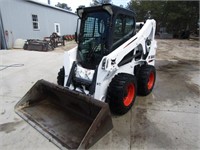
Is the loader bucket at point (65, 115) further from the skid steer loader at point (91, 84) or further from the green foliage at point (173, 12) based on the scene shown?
the green foliage at point (173, 12)

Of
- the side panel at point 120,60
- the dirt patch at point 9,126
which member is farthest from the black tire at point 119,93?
the dirt patch at point 9,126

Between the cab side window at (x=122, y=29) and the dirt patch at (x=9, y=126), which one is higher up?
the cab side window at (x=122, y=29)

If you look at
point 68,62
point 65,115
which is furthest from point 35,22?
point 65,115

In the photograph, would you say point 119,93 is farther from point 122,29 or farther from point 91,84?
point 122,29

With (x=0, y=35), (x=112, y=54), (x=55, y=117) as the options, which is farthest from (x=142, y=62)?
(x=0, y=35)

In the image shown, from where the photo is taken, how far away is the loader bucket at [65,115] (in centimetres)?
221

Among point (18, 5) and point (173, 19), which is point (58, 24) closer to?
point (18, 5)

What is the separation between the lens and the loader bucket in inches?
86.8

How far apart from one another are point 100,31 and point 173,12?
2271 centimetres

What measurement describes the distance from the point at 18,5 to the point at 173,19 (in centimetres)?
1895

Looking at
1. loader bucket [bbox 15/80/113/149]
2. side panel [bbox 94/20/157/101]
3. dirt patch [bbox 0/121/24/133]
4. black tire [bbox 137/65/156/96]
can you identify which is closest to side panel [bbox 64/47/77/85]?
loader bucket [bbox 15/80/113/149]

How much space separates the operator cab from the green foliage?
21362 mm

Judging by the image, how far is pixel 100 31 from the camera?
10.9ft

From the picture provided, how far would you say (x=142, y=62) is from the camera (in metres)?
4.17
